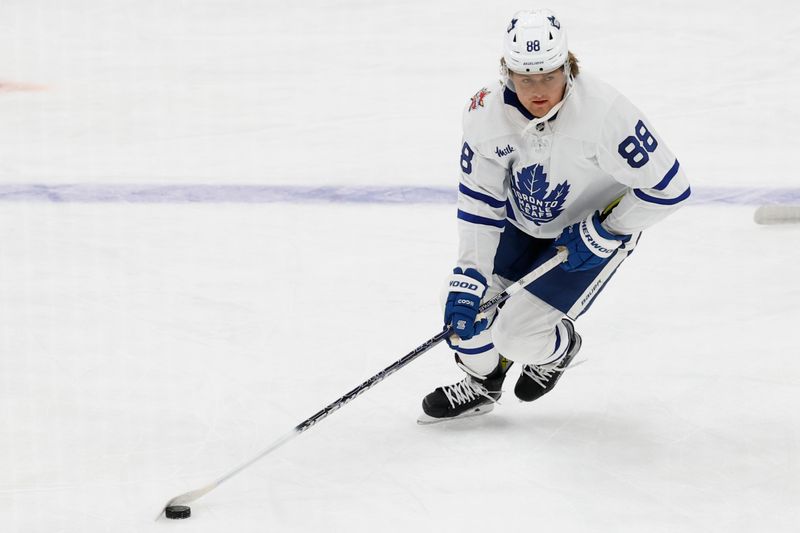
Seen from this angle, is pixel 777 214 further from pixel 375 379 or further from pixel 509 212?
pixel 375 379

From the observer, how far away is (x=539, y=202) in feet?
9.96

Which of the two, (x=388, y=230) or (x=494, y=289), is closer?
(x=494, y=289)

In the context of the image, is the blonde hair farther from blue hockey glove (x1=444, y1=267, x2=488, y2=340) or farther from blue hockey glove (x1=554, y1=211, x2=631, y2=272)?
blue hockey glove (x1=444, y1=267, x2=488, y2=340)

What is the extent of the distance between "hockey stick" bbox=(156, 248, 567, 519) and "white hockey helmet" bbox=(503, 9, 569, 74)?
555 millimetres

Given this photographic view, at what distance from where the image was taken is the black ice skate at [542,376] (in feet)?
10.7

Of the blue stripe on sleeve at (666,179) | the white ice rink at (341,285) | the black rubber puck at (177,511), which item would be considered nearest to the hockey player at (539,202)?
the blue stripe on sleeve at (666,179)

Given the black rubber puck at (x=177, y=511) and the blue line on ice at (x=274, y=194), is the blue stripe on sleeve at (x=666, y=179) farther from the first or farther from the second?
the blue line on ice at (x=274, y=194)

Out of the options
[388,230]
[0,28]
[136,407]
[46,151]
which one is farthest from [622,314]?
[0,28]

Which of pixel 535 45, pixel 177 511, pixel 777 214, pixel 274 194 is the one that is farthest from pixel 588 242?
pixel 274 194

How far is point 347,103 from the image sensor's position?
5.90 metres

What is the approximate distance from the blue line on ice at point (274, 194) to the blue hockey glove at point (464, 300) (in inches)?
70.5

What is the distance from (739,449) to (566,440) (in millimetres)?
449

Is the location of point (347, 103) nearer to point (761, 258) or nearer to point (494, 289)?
point (761, 258)

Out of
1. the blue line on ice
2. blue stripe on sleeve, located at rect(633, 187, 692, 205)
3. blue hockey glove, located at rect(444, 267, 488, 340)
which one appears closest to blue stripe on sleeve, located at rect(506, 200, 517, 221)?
blue hockey glove, located at rect(444, 267, 488, 340)
